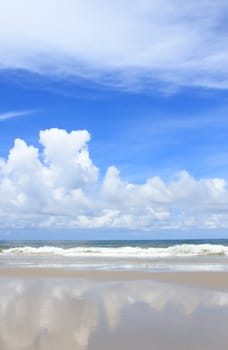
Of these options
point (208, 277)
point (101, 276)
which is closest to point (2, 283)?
point (101, 276)

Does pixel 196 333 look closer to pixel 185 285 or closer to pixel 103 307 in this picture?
pixel 103 307

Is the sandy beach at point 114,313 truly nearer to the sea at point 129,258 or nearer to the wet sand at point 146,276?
the wet sand at point 146,276

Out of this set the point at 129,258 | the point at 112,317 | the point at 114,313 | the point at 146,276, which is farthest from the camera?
the point at 129,258

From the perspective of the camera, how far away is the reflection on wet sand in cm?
920

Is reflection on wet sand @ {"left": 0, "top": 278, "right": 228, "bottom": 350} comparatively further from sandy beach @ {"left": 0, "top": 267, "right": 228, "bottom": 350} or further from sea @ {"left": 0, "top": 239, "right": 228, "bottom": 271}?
sea @ {"left": 0, "top": 239, "right": 228, "bottom": 271}

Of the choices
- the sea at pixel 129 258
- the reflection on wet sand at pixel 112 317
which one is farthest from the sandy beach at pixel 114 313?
the sea at pixel 129 258

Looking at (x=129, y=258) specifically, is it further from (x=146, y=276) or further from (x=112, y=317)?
(x=112, y=317)

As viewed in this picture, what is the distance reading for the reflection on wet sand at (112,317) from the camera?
9203 mm

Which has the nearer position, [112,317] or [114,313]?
[112,317]

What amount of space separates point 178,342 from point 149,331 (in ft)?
3.67

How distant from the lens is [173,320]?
1140cm

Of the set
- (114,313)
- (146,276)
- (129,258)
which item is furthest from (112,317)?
(129,258)

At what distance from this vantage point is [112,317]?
11812 millimetres

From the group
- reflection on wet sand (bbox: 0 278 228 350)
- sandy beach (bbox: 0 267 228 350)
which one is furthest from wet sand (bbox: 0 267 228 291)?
reflection on wet sand (bbox: 0 278 228 350)
